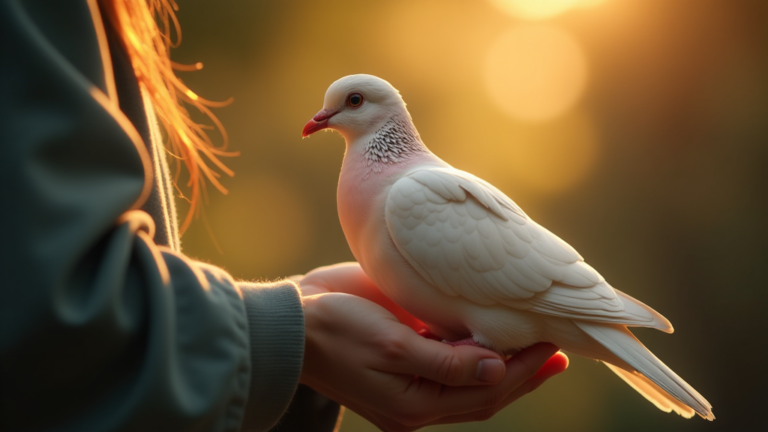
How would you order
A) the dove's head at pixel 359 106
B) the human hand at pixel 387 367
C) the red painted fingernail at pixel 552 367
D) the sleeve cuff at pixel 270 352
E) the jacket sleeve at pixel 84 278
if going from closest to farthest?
the jacket sleeve at pixel 84 278, the sleeve cuff at pixel 270 352, the human hand at pixel 387 367, the red painted fingernail at pixel 552 367, the dove's head at pixel 359 106

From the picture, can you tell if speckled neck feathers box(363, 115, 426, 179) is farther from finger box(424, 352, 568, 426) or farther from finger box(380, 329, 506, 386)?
finger box(424, 352, 568, 426)

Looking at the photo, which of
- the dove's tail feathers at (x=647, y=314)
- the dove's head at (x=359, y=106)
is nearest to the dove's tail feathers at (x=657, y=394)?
the dove's tail feathers at (x=647, y=314)

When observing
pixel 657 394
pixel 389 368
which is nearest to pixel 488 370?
pixel 389 368

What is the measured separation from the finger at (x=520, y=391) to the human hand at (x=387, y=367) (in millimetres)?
90

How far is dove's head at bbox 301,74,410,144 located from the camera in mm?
1284

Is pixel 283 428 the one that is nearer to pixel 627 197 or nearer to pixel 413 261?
pixel 413 261

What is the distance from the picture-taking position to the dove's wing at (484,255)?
1.03 meters

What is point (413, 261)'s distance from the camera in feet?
3.38

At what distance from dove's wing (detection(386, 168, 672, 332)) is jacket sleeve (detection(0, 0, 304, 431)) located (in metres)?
0.45

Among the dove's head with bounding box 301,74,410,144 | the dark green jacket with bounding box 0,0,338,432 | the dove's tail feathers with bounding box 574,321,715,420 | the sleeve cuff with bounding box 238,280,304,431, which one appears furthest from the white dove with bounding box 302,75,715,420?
the dark green jacket with bounding box 0,0,338,432

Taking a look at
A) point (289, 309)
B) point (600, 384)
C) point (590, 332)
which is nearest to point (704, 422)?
point (600, 384)

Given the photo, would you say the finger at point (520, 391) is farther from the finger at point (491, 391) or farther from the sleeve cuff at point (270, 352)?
the sleeve cuff at point (270, 352)

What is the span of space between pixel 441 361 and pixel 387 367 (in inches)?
3.7

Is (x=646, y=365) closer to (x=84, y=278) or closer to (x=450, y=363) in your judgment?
(x=450, y=363)
